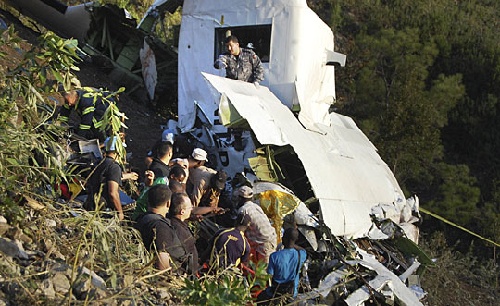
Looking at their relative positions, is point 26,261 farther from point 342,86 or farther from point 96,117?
point 342,86

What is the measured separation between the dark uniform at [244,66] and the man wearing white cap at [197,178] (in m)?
2.03

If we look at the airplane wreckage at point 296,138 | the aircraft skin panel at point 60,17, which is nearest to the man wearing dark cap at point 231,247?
the airplane wreckage at point 296,138

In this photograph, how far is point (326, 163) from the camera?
1050cm

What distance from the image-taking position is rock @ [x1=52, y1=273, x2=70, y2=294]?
4555 millimetres

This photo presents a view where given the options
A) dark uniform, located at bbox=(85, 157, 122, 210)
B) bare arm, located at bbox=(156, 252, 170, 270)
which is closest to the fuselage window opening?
dark uniform, located at bbox=(85, 157, 122, 210)

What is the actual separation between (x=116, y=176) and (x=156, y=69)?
7.69 metres

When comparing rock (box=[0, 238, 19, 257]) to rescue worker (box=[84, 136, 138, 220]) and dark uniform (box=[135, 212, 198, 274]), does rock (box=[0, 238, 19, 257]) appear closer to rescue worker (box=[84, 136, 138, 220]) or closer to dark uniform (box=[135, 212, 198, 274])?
dark uniform (box=[135, 212, 198, 274])

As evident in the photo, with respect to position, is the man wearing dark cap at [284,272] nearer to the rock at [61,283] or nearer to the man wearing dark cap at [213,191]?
the man wearing dark cap at [213,191]

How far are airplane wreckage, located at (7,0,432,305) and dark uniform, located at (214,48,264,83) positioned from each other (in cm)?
30

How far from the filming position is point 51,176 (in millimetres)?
5953

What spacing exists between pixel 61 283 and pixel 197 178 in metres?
4.36

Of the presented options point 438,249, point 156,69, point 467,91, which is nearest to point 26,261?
point 156,69

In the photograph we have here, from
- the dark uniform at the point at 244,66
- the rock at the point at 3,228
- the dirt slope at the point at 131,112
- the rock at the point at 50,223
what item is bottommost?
the dirt slope at the point at 131,112

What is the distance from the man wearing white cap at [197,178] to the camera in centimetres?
875
